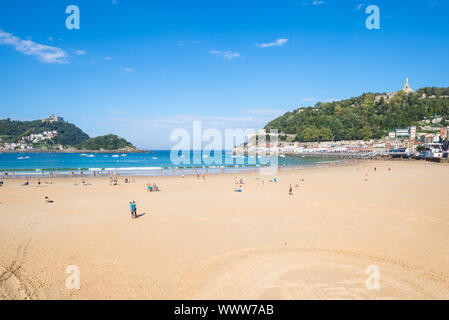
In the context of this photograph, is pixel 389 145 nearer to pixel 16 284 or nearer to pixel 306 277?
pixel 306 277

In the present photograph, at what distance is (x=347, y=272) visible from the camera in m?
7.89

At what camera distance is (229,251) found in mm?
9664

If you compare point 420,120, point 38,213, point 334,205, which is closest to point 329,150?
point 420,120

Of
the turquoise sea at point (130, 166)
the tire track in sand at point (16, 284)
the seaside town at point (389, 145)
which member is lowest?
the tire track in sand at point (16, 284)

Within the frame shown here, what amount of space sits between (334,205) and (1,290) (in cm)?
1770

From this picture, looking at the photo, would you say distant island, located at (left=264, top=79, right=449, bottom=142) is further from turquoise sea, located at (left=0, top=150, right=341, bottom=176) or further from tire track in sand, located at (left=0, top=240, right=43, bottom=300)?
tire track in sand, located at (left=0, top=240, right=43, bottom=300)

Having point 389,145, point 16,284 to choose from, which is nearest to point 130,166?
point 16,284

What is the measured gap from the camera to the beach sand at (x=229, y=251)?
23.1 feet

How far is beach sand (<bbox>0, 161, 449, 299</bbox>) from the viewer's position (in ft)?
23.1

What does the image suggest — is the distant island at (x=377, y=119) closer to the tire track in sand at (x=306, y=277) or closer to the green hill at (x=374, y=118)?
the green hill at (x=374, y=118)

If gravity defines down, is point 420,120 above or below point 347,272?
above

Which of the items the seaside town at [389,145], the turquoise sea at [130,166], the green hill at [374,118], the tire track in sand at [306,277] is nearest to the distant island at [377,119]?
the green hill at [374,118]

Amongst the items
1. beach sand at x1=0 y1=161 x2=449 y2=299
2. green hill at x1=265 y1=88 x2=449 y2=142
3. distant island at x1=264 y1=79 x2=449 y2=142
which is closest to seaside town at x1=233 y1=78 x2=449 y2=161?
distant island at x1=264 y1=79 x2=449 y2=142
